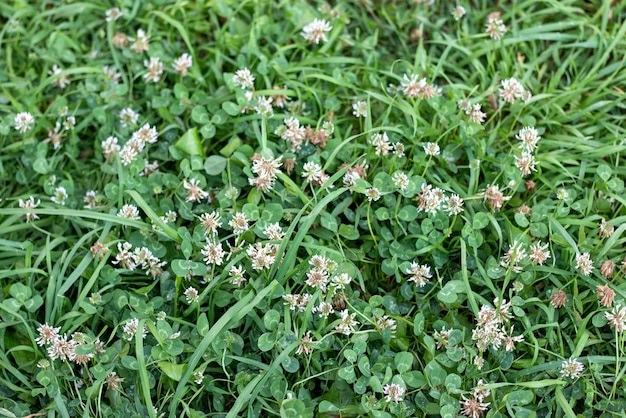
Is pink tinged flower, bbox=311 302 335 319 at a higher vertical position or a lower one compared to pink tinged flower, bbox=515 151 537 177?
lower

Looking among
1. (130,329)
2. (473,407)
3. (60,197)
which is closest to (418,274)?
(473,407)

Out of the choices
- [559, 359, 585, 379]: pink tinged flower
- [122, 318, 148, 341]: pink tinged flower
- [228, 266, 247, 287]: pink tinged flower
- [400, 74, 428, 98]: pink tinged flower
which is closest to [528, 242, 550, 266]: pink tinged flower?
[559, 359, 585, 379]: pink tinged flower

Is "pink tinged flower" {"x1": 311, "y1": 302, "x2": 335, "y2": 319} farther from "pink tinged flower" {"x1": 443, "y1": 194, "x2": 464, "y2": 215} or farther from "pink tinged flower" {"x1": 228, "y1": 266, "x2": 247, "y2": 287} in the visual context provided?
"pink tinged flower" {"x1": 443, "y1": 194, "x2": 464, "y2": 215}

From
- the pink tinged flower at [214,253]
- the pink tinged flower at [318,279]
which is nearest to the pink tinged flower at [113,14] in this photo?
the pink tinged flower at [214,253]

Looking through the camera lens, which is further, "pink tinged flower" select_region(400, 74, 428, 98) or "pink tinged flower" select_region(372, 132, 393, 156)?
"pink tinged flower" select_region(400, 74, 428, 98)

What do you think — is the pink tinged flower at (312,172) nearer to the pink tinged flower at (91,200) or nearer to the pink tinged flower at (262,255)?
the pink tinged flower at (262,255)

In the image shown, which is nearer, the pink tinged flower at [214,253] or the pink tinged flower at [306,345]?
the pink tinged flower at [306,345]

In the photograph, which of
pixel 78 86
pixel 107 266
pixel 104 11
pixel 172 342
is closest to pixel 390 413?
pixel 172 342

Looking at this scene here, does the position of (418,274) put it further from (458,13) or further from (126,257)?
(458,13)
